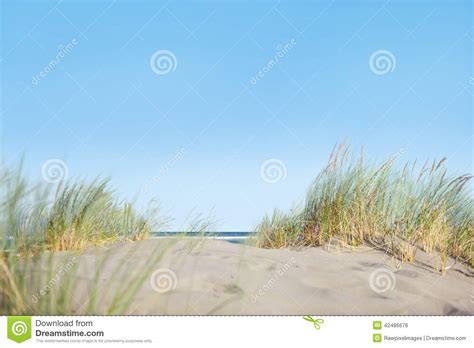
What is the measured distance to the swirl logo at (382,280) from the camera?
3.75 meters

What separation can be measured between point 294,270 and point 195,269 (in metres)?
0.76

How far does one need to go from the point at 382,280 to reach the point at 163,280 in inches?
65.1

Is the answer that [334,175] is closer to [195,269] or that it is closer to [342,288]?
[342,288]

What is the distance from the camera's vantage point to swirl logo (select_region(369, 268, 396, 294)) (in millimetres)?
3748
